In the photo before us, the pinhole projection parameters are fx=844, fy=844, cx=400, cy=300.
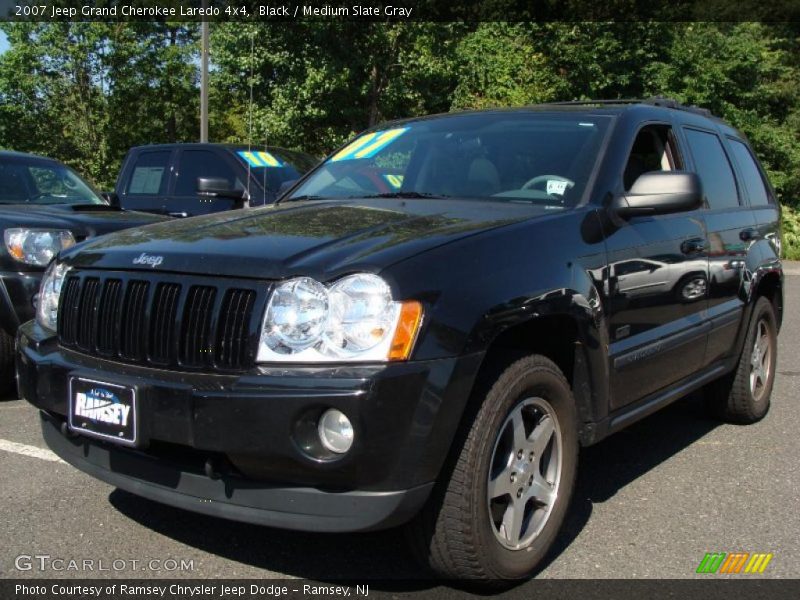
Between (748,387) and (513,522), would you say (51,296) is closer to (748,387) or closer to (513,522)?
(513,522)

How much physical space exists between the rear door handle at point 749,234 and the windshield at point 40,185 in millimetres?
4781

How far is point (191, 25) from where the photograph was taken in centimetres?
2702

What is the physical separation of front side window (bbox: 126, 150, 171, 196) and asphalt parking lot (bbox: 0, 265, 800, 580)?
17.7ft

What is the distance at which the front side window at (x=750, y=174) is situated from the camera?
523 centimetres

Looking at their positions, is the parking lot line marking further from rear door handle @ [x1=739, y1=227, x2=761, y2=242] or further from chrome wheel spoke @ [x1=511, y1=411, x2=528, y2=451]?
rear door handle @ [x1=739, y1=227, x2=761, y2=242]

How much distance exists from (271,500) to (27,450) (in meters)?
2.41

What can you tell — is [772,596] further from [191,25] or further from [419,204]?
[191,25]

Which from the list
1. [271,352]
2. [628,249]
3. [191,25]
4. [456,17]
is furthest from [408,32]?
[271,352]

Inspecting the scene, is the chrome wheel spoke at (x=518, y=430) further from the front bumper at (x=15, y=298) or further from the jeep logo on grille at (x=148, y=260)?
the front bumper at (x=15, y=298)

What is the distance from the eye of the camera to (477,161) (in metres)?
3.94

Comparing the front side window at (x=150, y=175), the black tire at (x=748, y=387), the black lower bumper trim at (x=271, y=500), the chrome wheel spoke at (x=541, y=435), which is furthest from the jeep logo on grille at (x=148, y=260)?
the front side window at (x=150, y=175)

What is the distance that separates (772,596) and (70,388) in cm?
255

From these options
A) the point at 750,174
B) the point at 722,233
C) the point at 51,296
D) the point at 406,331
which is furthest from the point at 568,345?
the point at 750,174

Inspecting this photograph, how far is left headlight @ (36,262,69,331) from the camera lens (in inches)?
130
